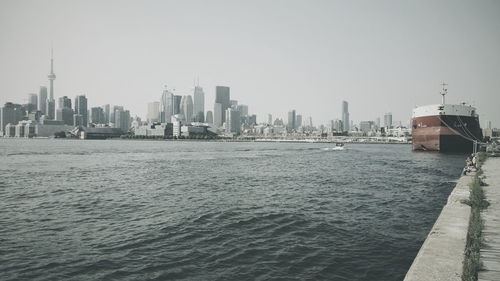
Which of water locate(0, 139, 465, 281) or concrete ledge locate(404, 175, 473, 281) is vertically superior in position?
concrete ledge locate(404, 175, 473, 281)

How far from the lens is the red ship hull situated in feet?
268

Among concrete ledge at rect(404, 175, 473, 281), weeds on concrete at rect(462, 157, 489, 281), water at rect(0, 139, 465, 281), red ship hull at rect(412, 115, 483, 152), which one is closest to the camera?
weeds on concrete at rect(462, 157, 489, 281)

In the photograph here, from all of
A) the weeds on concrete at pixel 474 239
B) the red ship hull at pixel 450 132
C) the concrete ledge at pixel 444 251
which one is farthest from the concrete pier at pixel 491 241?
the red ship hull at pixel 450 132

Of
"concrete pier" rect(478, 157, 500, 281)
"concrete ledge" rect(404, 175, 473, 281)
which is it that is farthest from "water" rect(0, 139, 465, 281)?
"concrete pier" rect(478, 157, 500, 281)

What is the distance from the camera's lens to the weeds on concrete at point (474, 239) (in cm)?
950

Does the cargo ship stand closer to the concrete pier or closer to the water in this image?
the water

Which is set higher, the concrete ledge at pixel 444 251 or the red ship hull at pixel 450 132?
the red ship hull at pixel 450 132

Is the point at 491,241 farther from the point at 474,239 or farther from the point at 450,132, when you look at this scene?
the point at 450,132

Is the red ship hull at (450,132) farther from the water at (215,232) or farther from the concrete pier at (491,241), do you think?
the concrete pier at (491,241)

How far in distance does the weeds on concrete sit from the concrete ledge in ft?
0.58

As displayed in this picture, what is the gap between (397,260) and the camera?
1493 centimetres

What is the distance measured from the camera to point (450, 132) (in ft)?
269

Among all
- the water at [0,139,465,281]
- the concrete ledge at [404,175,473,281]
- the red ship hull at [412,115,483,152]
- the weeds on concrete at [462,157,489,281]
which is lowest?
the water at [0,139,465,281]

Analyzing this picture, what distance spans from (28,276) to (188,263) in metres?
6.51
